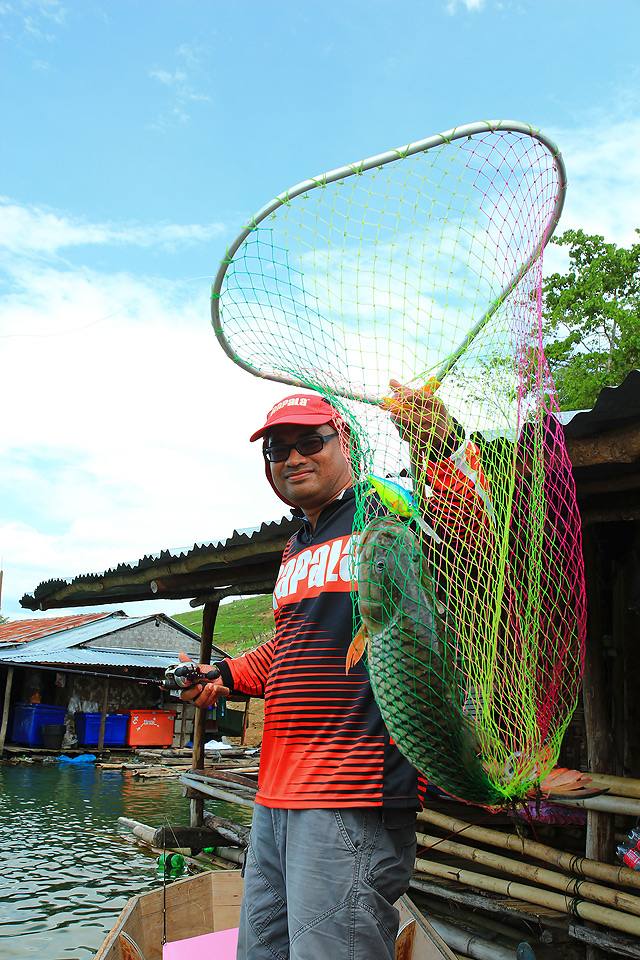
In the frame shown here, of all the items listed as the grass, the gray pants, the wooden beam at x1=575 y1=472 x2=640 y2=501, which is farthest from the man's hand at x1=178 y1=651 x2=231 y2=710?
the grass

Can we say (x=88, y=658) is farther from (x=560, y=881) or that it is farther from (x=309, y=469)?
(x=309, y=469)

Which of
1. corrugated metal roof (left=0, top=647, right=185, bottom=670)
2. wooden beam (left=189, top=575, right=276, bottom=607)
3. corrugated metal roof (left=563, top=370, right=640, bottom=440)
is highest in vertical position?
corrugated metal roof (left=563, top=370, right=640, bottom=440)

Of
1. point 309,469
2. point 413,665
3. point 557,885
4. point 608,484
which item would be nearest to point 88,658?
point 557,885

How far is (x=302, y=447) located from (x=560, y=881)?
3.84 m

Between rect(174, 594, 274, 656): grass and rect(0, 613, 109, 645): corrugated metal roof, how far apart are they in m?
11.9

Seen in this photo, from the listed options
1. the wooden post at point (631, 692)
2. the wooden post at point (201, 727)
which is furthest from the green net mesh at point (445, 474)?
the wooden post at point (201, 727)

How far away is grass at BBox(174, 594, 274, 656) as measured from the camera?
4519cm

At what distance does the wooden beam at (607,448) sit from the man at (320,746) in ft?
4.59

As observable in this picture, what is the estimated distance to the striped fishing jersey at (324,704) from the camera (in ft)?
6.82

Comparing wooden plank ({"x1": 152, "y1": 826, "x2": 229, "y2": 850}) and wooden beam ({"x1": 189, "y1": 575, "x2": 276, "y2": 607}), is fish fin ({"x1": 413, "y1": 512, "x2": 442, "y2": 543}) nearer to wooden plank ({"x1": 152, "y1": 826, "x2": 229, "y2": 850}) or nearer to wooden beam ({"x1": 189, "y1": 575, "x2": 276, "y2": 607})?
wooden beam ({"x1": 189, "y1": 575, "x2": 276, "y2": 607})

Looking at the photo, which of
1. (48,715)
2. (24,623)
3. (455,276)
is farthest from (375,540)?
(24,623)

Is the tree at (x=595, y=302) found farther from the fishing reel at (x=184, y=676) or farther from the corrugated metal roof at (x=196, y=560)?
the fishing reel at (x=184, y=676)

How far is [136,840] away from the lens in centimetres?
1016

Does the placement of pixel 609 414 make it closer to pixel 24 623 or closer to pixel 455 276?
pixel 455 276
